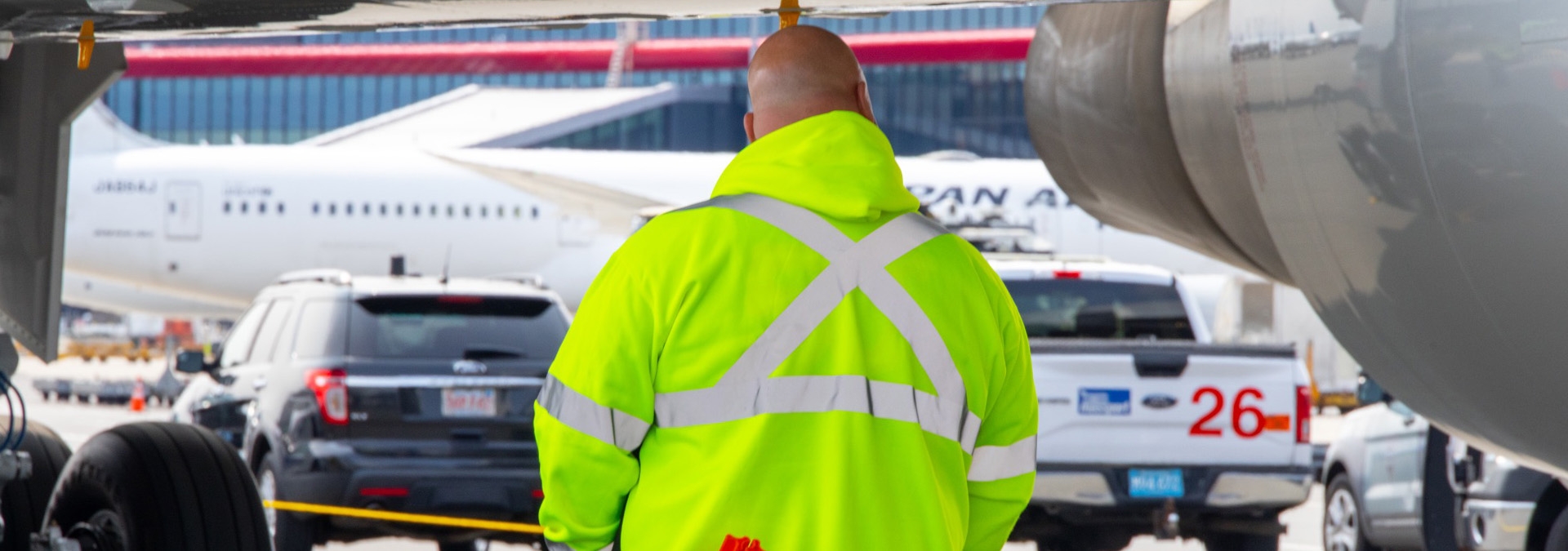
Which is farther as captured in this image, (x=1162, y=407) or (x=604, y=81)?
(x=604, y=81)

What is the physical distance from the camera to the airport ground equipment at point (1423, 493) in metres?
7.56

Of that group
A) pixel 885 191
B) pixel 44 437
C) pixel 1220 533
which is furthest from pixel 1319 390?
pixel 885 191

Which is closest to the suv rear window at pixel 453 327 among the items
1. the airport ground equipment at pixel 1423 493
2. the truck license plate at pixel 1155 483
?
the truck license plate at pixel 1155 483

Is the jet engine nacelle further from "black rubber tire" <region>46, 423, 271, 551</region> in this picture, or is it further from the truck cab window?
the truck cab window

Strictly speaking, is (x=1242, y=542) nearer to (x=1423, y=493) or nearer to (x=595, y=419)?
(x=1423, y=493)

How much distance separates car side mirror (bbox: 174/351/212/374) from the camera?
9156 millimetres

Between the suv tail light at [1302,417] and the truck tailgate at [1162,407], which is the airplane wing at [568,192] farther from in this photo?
the suv tail light at [1302,417]

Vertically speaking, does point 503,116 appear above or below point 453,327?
below

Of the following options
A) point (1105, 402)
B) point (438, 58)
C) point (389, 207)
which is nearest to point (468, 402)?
point (1105, 402)

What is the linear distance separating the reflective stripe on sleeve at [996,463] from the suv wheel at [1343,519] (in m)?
7.64

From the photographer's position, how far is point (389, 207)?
26.8m

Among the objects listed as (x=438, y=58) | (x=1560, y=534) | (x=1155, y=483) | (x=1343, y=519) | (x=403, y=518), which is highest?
(x=1560, y=534)

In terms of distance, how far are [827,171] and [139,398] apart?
21.9 m

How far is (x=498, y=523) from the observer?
8.33m
